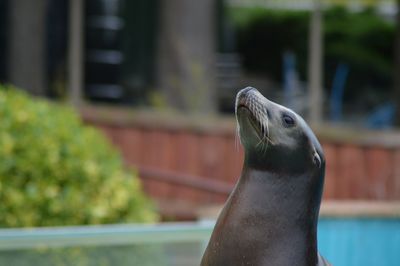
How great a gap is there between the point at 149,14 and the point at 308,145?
1003 centimetres

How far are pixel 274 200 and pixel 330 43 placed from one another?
1615 cm

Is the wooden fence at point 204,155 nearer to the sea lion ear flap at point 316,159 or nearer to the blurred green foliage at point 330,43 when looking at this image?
the sea lion ear flap at point 316,159

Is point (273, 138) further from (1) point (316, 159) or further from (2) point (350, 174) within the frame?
(2) point (350, 174)

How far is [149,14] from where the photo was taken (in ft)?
45.2

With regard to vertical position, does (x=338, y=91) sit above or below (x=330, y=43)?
below

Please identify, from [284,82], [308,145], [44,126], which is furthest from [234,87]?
[308,145]

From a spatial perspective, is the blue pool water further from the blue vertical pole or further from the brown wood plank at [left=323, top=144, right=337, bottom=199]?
the blue vertical pole

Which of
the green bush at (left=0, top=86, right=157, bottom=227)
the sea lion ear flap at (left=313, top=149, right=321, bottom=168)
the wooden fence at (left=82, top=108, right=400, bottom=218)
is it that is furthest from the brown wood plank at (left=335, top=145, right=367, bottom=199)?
the sea lion ear flap at (left=313, top=149, right=321, bottom=168)

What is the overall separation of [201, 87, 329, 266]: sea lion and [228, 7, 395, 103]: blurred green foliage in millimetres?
15011

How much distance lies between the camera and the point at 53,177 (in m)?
7.17

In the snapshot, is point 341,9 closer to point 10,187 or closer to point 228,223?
point 10,187

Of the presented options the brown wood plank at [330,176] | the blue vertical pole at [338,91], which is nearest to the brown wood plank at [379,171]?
the brown wood plank at [330,176]

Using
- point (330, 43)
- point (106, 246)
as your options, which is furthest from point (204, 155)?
point (330, 43)

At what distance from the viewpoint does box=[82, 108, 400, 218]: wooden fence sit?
35.5 feet
